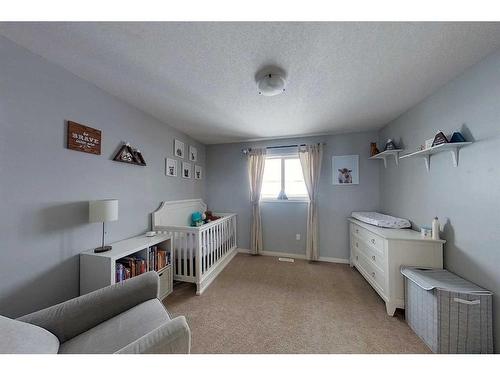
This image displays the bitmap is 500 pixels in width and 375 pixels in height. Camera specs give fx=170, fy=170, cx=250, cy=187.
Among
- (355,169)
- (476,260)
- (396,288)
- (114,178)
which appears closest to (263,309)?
(396,288)

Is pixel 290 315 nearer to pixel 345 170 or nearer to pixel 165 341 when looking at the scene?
pixel 165 341

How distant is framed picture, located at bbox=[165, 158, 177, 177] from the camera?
264cm

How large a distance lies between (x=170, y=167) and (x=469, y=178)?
3.36m

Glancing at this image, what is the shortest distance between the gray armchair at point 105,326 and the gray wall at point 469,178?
2.17m

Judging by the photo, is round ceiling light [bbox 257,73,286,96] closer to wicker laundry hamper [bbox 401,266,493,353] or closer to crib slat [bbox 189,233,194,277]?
crib slat [bbox 189,233,194,277]

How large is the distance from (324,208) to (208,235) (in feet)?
7.07

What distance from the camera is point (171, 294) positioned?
7.04ft

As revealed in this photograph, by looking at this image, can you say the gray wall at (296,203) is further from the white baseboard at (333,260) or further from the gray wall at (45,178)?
the gray wall at (45,178)

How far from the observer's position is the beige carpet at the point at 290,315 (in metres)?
1.39

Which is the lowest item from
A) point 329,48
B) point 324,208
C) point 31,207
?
point 324,208

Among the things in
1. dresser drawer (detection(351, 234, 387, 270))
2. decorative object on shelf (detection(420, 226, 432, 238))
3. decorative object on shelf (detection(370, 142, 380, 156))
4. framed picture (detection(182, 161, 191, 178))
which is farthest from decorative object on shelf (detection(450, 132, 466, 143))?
framed picture (detection(182, 161, 191, 178))

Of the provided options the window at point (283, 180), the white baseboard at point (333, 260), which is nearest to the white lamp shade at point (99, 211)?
the window at point (283, 180)

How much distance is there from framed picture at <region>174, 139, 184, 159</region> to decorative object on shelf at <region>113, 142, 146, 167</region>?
71 centimetres
